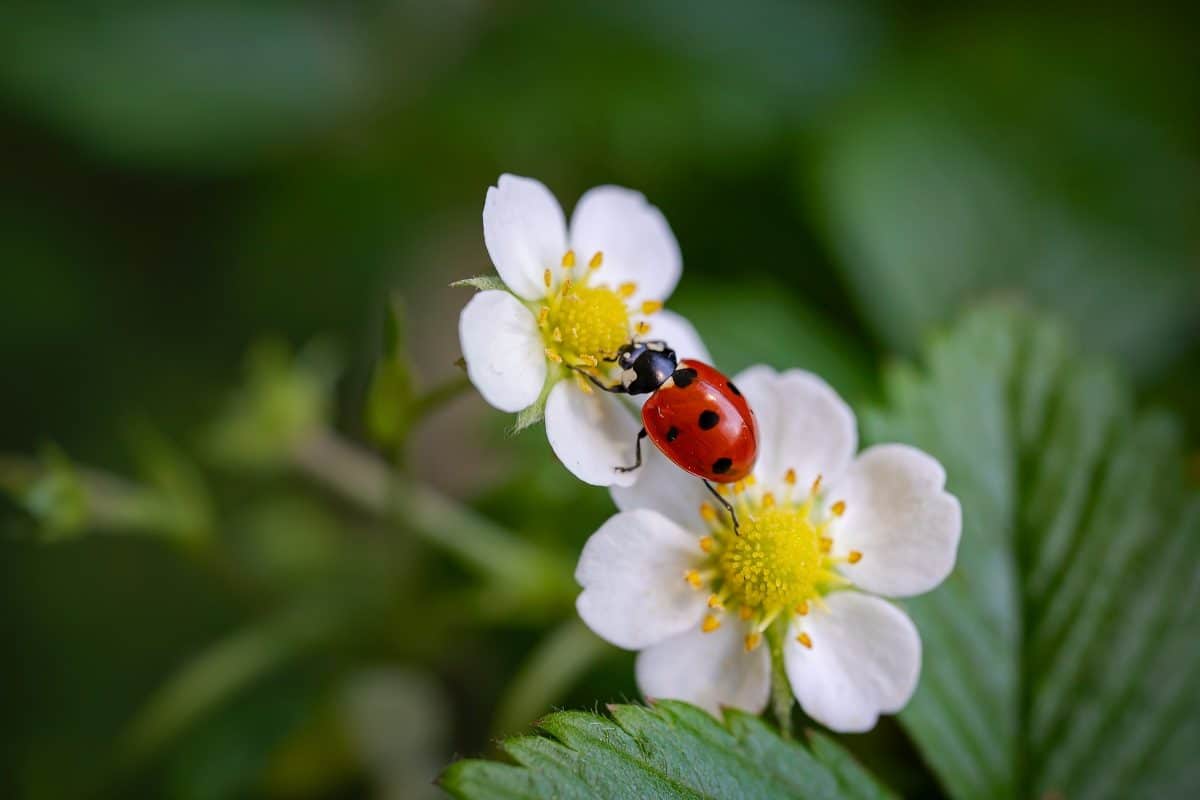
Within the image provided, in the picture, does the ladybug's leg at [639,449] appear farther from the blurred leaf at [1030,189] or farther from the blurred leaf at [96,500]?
the blurred leaf at [1030,189]

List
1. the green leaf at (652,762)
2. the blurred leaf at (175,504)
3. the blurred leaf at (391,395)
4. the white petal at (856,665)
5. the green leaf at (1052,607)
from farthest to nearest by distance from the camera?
the blurred leaf at (175,504) → the green leaf at (1052,607) → the blurred leaf at (391,395) → the white petal at (856,665) → the green leaf at (652,762)

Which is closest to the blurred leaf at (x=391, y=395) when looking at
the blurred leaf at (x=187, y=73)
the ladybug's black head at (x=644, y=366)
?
the ladybug's black head at (x=644, y=366)

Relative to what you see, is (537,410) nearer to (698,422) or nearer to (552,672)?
(698,422)

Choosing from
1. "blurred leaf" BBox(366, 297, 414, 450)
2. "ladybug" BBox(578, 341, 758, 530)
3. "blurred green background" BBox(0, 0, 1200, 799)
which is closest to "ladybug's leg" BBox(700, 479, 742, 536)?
"ladybug" BBox(578, 341, 758, 530)

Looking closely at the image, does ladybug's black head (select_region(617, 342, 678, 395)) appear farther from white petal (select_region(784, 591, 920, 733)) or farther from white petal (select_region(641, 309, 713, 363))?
white petal (select_region(784, 591, 920, 733))

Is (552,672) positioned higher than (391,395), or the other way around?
(391,395)

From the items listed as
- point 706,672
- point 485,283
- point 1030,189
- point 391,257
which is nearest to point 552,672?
point 706,672
